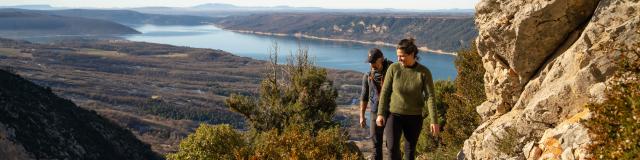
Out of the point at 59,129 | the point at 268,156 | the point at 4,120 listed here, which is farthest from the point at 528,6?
the point at 59,129

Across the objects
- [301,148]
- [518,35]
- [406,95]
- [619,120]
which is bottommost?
[301,148]

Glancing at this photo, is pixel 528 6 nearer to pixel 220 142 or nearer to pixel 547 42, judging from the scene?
pixel 547 42

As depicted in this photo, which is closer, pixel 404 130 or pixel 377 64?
pixel 404 130

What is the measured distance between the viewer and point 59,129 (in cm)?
6356

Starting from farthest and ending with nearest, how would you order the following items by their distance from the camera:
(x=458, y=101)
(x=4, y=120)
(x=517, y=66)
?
(x=4, y=120) → (x=458, y=101) → (x=517, y=66)

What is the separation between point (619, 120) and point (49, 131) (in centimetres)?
6230

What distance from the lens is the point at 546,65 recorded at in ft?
39.3

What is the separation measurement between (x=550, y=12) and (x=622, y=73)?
3.40m

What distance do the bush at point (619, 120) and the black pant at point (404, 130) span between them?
2.87 metres

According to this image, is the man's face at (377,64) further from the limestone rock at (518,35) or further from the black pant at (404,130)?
the limestone rock at (518,35)

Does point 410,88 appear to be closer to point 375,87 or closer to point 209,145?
point 375,87

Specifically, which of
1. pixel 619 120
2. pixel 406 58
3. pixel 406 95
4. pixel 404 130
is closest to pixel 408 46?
pixel 406 58

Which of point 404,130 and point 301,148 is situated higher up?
point 404,130

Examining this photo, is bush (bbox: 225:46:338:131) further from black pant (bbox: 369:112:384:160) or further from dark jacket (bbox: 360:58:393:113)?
black pant (bbox: 369:112:384:160)
